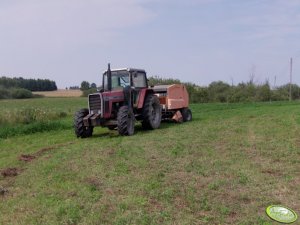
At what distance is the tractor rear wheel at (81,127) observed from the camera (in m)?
14.8

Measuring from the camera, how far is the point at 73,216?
19.2 feet

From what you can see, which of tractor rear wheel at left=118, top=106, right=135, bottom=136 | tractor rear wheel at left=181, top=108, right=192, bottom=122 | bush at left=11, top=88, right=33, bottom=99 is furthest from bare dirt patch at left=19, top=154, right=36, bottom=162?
bush at left=11, top=88, right=33, bottom=99

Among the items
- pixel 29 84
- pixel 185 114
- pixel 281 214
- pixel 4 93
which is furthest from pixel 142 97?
pixel 29 84

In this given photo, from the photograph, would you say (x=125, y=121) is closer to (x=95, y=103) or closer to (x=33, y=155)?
(x=95, y=103)

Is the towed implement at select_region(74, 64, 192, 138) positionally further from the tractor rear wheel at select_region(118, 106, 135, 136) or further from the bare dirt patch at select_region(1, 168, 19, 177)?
the bare dirt patch at select_region(1, 168, 19, 177)

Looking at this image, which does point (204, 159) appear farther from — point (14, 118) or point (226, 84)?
point (226, 84)

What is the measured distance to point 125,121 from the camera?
1423 centimetres

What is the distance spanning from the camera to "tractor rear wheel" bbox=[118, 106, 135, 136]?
14156mm

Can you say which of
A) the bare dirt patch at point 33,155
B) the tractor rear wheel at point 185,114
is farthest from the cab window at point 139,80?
the bare dirt patch at point 33,155

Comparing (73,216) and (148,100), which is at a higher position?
(148,100)

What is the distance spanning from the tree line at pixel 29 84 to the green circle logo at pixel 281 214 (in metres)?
63.1

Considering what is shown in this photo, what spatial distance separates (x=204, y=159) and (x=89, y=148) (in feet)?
11.7

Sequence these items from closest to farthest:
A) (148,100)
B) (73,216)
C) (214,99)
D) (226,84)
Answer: (73,216)
(148,100)
(214,99)
(226,84)

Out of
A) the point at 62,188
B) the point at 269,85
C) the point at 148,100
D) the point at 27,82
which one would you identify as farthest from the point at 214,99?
the point at 62,188
